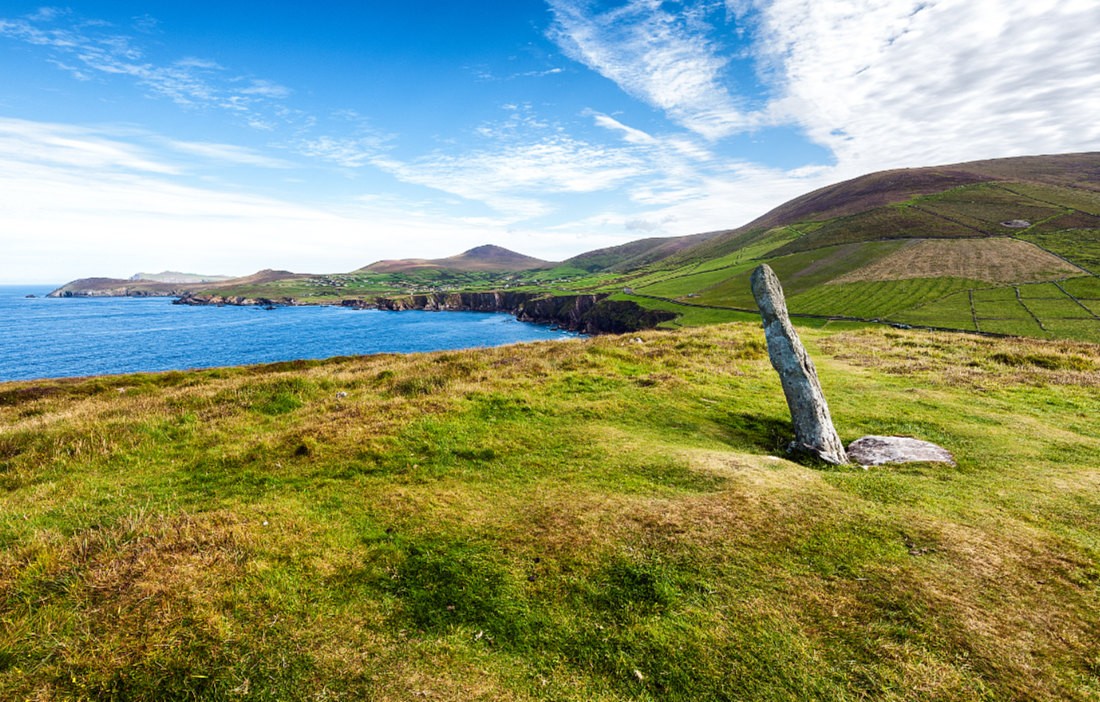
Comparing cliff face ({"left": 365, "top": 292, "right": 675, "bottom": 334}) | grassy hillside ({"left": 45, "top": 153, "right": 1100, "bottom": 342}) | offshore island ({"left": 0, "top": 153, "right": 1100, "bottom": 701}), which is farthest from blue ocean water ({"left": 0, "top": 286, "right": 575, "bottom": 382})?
offshore island ({"left": 0, "top": 153, "right": 1100, "bottom": 701})

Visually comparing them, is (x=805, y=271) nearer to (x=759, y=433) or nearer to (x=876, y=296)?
(x=876, y=296)

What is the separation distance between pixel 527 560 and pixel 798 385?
13020 millimetres

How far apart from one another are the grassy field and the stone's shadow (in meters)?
0.19

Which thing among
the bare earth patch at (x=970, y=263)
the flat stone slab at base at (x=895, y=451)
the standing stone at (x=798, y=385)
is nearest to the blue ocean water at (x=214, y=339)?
the standing stone at (x=798, y=385)

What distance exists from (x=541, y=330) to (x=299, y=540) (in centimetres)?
13420

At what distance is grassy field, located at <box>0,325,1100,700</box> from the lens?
6281 mm

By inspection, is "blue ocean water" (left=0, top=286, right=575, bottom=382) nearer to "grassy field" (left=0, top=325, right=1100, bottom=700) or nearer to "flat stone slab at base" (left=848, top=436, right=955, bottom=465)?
"grassy field" (left=0, top=325, right=1100, bottom=700)

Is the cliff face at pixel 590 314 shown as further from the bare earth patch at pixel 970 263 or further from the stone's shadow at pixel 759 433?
the stone's shadow at pixel 759 433

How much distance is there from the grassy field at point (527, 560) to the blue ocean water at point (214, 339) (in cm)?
8216

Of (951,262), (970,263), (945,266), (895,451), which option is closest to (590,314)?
(945,266)

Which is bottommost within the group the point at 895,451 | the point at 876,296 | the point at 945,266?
the point at 895,451

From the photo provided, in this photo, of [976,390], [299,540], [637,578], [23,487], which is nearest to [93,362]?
[23,487]

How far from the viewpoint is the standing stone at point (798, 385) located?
1524 centimetres

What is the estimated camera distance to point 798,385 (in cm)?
1669
